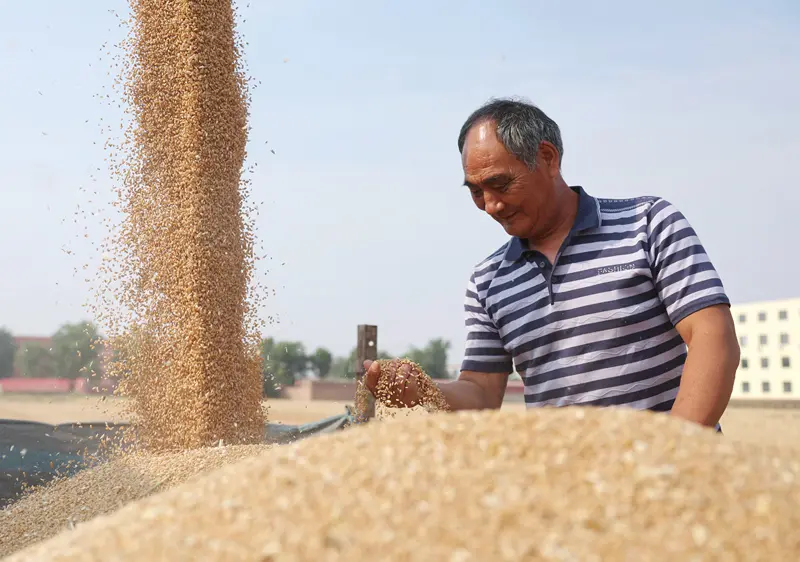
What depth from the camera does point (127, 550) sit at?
3.41 ft

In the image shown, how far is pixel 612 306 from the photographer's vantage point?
210cm

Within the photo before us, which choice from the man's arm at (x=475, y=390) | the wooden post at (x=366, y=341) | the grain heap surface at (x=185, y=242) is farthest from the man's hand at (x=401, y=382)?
the wooden post at (x=366, y=341)

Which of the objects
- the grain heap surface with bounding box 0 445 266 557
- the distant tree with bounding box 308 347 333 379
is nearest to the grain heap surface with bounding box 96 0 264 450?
the grain heap surface with bounding box 0 445 266 557

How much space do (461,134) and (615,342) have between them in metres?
0.76

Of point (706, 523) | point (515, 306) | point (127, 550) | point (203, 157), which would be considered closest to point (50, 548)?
point (127, 550)

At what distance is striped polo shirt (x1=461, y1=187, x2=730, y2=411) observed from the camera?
6.63ft

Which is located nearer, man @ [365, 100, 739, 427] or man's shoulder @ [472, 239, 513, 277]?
man @ [365, 100, 739, 427]

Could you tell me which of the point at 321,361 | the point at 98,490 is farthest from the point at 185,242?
the point at 321,361

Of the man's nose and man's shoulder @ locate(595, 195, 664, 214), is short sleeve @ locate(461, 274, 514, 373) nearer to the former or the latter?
the man's nose

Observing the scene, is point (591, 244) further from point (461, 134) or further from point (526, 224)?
point (461, 134)

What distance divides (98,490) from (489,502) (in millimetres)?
3793

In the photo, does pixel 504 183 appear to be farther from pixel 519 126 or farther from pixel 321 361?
pixel 321 361

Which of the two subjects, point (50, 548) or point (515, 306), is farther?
point (515, 306)

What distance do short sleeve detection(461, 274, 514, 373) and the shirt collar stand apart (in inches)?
7.9
